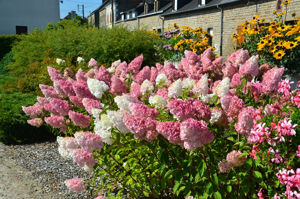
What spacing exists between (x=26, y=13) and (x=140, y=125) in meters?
27.3

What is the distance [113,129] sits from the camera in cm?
212

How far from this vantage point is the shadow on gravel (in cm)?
518

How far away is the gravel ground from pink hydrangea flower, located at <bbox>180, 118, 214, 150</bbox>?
1920 millimetres

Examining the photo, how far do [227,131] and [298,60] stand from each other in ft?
20.2

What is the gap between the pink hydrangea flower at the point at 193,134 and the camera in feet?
5.22

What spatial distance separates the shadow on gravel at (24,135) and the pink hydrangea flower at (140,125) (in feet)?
12.3

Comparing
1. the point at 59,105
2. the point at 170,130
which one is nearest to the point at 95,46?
the point at 59,105

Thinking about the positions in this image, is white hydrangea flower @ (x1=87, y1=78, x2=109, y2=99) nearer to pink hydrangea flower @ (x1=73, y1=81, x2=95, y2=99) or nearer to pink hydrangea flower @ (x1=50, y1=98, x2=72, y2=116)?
pink hydrangea flower @ (x1=73, y1=81, x2=95, y2=99)

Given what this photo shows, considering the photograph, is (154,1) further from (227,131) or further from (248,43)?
(227,131)

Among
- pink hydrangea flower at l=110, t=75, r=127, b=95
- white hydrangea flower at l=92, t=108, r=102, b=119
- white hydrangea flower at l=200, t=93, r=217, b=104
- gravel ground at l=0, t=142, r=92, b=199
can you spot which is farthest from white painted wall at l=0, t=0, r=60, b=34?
white hydrangea flower at l=200, t=93, r=217, b=104

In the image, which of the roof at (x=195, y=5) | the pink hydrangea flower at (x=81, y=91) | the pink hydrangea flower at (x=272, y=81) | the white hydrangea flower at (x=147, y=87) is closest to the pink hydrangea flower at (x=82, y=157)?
the pink hydrangea flower at (x=81, y=91)

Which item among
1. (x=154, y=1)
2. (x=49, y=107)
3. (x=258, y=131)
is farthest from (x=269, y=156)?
(x=154, y=1)

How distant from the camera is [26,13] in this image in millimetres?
25828

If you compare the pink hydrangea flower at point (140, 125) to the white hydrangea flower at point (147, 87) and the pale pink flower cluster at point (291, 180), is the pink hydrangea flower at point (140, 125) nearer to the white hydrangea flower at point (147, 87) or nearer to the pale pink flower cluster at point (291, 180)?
the pale pink flower cluster at point (291, 180)
